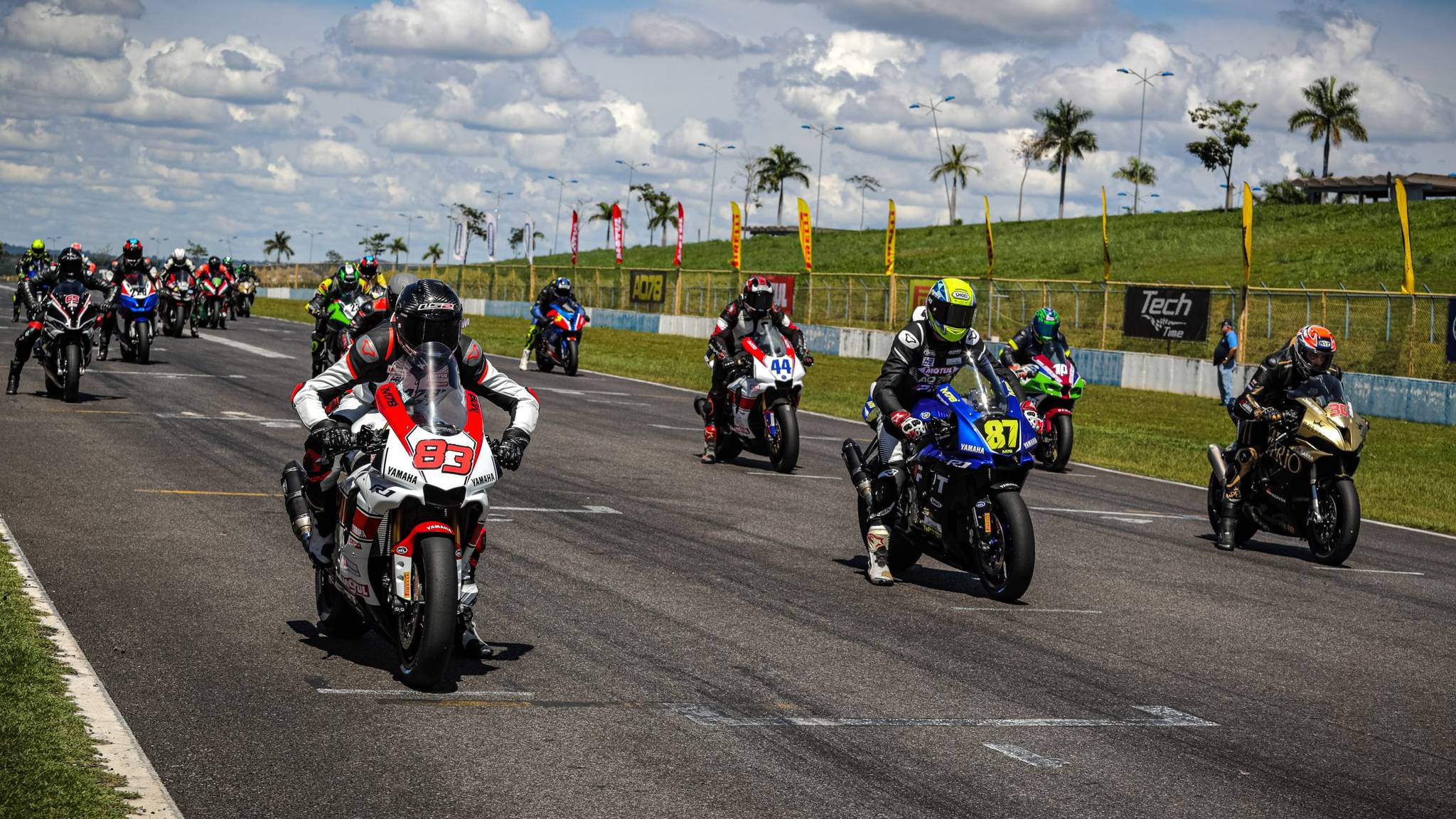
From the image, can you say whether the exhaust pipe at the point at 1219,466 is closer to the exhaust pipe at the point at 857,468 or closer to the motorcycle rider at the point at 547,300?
the exhaust pipe at the point at 857,468

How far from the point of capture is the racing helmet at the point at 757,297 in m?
16.4

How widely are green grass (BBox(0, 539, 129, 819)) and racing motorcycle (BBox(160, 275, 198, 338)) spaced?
2896 cm

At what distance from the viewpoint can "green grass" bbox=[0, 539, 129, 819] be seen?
5020mm

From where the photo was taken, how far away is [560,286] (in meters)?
31.0

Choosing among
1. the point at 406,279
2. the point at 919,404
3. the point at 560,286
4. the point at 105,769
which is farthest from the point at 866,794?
the point at 560,286

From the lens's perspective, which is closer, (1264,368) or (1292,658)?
(1292,658)

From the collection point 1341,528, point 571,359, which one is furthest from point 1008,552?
point 571,359

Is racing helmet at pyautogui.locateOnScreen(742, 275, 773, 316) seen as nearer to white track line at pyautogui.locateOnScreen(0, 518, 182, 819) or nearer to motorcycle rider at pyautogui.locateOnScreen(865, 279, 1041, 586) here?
motorcycle rider at pyautogui.locateOnScreen(865, 279, 1041, 586)

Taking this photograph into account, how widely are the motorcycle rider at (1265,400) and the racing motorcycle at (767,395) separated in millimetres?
4549

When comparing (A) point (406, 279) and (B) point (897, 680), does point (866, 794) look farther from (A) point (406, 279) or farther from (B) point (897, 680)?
(A) point (406, 279)

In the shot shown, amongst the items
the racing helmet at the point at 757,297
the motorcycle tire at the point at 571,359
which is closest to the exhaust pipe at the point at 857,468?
the racing helmet at the point at 757,297

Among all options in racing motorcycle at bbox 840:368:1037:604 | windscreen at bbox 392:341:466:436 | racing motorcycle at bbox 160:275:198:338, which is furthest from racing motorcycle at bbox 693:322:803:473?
racing motorcycle at bbox 160:275:198:338

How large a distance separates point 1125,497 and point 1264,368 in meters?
3.72

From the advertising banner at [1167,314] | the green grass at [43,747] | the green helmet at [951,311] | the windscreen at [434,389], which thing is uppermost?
the advertising banner at [1167,314]
